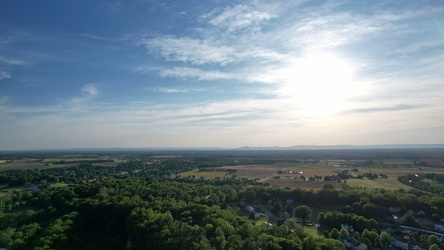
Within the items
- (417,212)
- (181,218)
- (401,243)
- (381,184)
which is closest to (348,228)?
(401,243)

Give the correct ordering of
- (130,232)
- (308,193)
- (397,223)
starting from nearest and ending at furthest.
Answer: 1. (130,232)
2. (397,223)
3. (308,193)

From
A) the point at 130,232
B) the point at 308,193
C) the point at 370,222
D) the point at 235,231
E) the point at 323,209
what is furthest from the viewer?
the point at 308,193

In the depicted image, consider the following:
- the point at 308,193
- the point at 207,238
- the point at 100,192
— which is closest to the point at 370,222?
the point at 308,193

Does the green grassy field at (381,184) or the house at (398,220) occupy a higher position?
the green grassy field at (381,184)

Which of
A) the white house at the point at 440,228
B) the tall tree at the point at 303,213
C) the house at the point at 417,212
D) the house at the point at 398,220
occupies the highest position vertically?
the tall tree at the point at 303,213

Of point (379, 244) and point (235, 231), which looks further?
point (379, 244)

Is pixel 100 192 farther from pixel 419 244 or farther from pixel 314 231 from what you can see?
pixel 419 244

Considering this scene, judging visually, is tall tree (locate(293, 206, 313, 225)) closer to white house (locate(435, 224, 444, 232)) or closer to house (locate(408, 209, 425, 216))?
white house (locate(435, 224, 444, 232))

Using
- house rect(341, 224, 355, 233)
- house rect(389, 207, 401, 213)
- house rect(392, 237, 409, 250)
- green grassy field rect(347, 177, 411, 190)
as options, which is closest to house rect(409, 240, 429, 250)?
house rect(392, 237, 409, 250)

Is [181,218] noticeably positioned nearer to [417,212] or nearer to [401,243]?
[401,243]

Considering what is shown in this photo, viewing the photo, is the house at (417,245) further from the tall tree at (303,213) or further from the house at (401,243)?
the tall tree at (303,213)

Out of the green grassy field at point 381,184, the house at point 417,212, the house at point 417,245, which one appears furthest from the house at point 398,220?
the green grassy field at point 381,184
